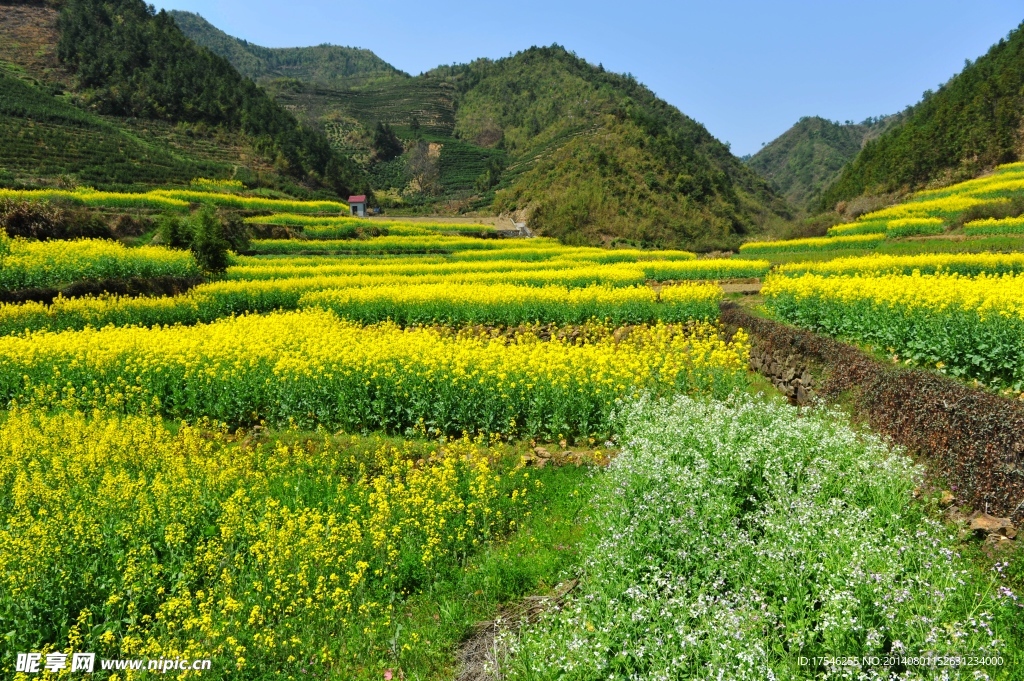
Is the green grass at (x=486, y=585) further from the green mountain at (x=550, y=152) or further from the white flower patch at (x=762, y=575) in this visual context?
the green mountain at (x=550, y=152)

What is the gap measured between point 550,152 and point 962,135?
146ft

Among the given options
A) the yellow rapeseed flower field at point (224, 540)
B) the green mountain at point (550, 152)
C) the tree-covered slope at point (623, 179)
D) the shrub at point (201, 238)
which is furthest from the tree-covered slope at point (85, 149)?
the yellow rapeseed flower field at point (224, 540)

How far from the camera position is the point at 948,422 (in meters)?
5.84

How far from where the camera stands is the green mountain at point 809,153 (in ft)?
483

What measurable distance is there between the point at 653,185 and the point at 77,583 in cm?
6009

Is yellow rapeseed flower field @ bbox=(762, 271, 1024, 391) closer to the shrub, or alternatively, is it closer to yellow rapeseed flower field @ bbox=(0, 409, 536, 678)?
yellow rapeseed flower field @ bbox=(0, 409, 536, 678)

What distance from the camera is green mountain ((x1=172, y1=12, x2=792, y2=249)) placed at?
2160 inches

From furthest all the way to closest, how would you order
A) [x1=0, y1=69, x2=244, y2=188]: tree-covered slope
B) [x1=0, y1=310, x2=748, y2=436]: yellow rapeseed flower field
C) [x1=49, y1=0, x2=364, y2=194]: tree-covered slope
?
[x1=49, y1=0, x2=364, y2=194]: tree-covered slope → [x1=0, y1=69, x2=244, y2=188]: tree-covered slope → [x1=0, y1=310, x2=748, y2=436]: yellow rapeseed flower field

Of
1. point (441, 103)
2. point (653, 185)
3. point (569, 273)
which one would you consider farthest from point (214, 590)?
point (441, 103)

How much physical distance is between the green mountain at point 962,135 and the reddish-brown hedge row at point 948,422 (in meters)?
54.4

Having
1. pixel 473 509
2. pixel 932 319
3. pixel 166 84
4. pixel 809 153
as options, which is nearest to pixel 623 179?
pixel 932 319

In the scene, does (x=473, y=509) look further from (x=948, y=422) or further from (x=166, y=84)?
(x=166, y=84)

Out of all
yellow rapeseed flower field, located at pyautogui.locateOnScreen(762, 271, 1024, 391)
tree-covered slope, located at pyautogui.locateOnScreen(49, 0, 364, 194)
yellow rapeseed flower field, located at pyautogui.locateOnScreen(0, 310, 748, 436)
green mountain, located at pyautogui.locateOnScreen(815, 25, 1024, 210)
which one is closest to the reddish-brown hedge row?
yellow rapeseed flower field, located at pyautogui.locateOnScreen(762, 271, 1024, 391)

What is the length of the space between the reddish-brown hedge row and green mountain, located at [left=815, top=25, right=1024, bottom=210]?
178 ft
